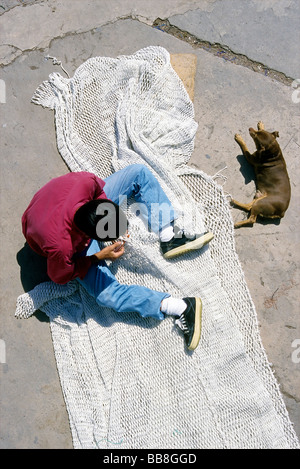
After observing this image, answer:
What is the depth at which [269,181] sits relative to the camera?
3.16 meters

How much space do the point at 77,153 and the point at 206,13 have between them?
173cm

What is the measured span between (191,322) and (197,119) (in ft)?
5.52

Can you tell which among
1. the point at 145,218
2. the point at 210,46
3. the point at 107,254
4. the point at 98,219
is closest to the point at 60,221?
the point at 98,219

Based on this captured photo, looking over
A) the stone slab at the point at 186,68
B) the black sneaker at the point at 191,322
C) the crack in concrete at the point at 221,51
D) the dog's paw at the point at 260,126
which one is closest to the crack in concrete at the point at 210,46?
the crack in concrete at the point at 221,51

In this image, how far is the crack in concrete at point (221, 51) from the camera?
3562mm

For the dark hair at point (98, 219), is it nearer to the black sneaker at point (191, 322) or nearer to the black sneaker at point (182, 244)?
the black sneaker at point (182, 244)

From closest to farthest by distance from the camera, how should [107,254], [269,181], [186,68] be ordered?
[107,254], [269,181], [186,68]

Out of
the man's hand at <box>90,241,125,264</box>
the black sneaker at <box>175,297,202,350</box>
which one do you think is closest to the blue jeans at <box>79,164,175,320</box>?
the man's hand at <box>90,241,125,264</box>

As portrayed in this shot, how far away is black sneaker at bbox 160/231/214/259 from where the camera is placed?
3.01 meters

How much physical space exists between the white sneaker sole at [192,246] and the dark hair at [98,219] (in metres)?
0.72

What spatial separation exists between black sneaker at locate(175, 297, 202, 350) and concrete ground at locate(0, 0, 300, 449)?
56 cm

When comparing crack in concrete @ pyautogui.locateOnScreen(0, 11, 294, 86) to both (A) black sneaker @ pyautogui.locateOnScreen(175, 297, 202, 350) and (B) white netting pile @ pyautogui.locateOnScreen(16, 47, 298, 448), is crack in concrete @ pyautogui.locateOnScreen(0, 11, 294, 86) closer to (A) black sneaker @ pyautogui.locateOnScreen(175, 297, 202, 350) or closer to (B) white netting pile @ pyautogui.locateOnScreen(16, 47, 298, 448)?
(B) white netting pile @ pyautogui.locateOnScreen(16, 47, 298, 448)

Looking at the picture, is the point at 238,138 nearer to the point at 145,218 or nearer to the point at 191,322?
the point at 145,218

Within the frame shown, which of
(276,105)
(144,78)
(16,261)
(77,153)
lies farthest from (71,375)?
(276,105)
